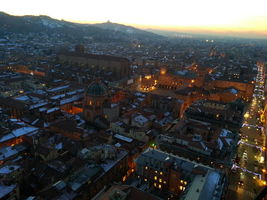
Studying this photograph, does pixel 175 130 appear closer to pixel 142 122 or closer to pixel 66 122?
pixel 142 122

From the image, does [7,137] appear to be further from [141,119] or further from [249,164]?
[249,164]

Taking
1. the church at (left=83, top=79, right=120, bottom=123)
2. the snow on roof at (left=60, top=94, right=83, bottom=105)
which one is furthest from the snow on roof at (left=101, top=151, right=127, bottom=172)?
the snow on roof at (left=60, top=94, right=83, bottom=105)

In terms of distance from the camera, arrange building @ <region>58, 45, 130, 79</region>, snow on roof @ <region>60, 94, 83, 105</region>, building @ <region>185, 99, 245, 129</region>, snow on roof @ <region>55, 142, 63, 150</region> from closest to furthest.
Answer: snow on roof @ <region>55, 142, 63, 150</region>
building @ <region>185, 99, 245, 129</region>
snow on roof @ <region>60, 94, 83, 105</region>
building @ <region>58, 45, 130, 79</region>

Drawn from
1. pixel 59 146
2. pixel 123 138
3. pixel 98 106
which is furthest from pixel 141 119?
pixel 59 146

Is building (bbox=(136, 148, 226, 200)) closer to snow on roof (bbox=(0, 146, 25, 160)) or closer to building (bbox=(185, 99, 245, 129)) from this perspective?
building (bbox=(185, 99, 245, 129))

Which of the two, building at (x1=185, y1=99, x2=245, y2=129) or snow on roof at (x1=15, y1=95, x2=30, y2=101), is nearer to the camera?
building at (x1=185, y1=99, x2=245, y2=129)

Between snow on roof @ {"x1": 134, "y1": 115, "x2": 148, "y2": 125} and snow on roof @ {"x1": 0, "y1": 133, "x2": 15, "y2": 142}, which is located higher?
snow on roof @ {"x1": 134, "y1": 115, "x2": 148, "y2": 125}

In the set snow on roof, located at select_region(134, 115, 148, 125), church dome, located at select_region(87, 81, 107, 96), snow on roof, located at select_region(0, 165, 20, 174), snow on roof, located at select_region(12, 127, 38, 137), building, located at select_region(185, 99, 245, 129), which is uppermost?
church dome, located at select_region(87, 81, 107, 96)

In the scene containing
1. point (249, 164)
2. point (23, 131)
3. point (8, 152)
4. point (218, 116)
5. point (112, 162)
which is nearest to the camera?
point (112, 162)

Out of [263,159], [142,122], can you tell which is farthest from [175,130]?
[263,159]
